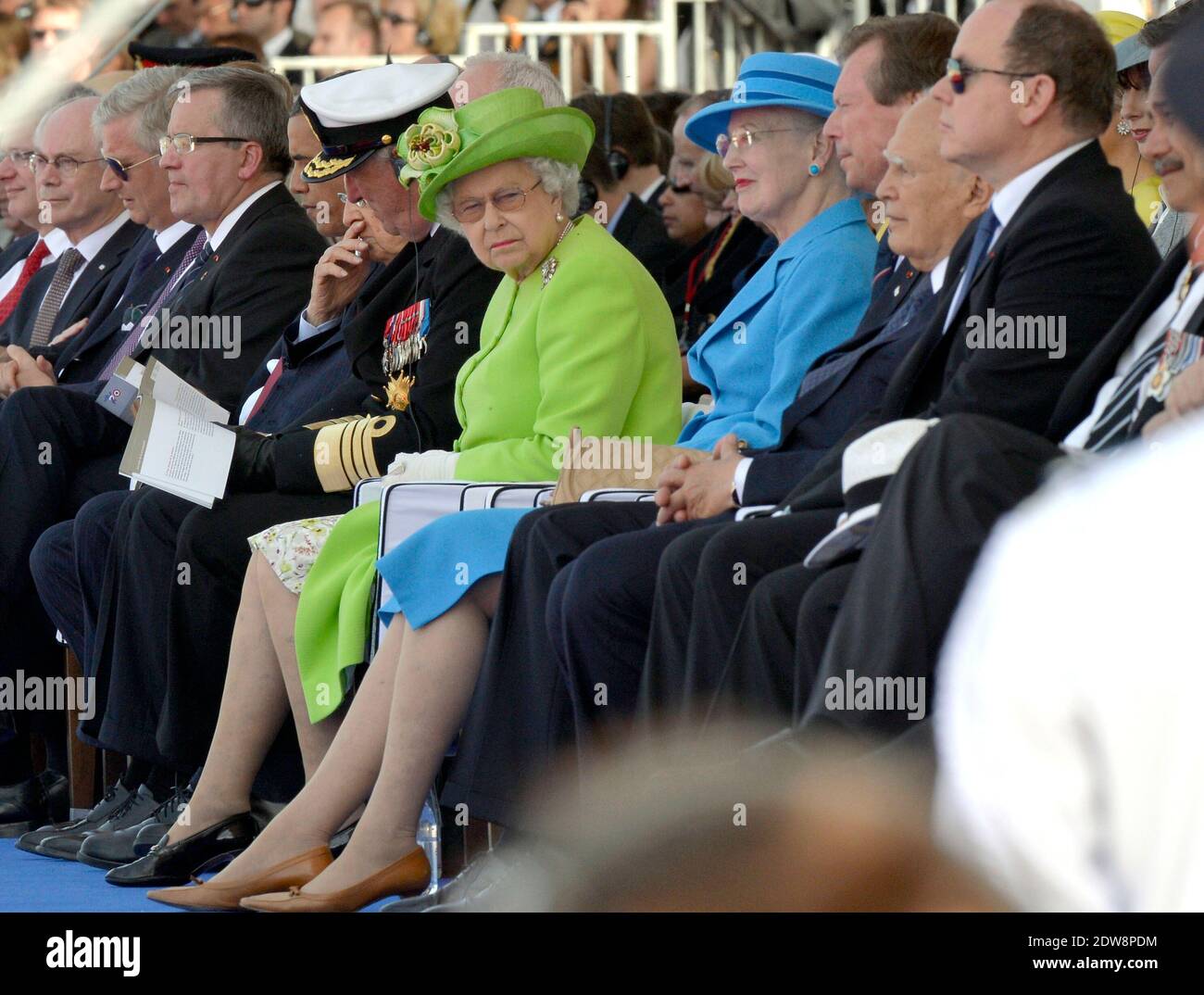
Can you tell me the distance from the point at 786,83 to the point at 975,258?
0.97 m

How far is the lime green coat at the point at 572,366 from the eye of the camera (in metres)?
3.49

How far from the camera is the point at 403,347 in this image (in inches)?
156

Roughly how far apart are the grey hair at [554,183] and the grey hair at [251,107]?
1334 mm

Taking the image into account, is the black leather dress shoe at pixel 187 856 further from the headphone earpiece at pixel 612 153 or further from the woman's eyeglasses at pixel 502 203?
the headphone earpiece at pixel 612 153

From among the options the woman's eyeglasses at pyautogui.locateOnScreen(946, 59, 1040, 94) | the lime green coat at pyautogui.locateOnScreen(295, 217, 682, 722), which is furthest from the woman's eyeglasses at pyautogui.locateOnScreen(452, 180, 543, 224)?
the woman's eyeglasses at pyautogui.locateOnScreen(946, 59, 1040, 94)

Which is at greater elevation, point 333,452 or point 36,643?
point 333,452

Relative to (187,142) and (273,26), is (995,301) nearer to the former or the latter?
(187,142)

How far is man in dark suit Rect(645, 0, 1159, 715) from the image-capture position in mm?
2678

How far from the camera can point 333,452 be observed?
3814 mm

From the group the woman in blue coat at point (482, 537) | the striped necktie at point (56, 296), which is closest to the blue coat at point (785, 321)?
the woman in blue coat at point (482, 537)
